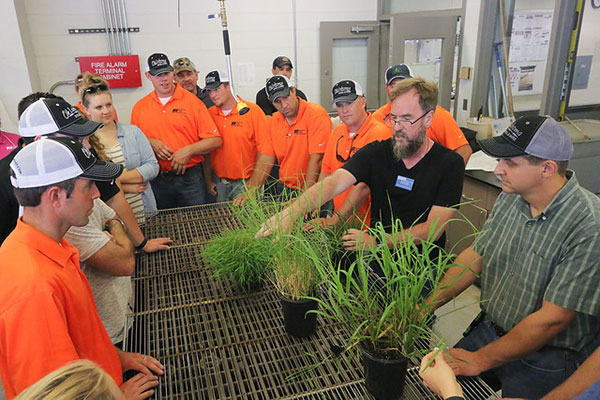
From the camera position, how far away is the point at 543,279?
1.59 meters

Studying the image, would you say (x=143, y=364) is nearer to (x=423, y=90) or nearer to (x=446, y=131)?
(x=423, y=90)

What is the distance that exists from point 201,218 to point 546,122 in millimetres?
1835

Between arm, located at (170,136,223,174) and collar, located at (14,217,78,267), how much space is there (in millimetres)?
2255

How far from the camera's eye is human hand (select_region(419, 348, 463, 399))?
108cm

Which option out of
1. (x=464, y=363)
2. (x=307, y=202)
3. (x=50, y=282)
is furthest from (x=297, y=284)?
(x=50, y=282)

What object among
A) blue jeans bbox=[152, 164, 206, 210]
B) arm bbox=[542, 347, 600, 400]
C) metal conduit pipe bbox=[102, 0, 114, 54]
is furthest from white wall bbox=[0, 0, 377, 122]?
arm bbox=[542, 347, 600, 400]

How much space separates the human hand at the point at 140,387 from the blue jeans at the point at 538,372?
4.38ft

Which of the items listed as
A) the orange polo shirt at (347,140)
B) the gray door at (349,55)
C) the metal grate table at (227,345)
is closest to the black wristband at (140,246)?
the metal grate table at (227,345)

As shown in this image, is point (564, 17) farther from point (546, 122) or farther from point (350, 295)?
point (350, 295)

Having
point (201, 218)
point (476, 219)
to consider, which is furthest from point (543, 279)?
point (476, 219)

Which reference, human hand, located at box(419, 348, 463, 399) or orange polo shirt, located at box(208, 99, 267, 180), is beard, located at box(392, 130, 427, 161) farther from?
orange polo shirt, located at box(208, 99, 267, 180)

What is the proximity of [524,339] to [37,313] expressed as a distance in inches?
64.2

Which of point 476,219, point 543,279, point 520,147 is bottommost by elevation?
point 476,219

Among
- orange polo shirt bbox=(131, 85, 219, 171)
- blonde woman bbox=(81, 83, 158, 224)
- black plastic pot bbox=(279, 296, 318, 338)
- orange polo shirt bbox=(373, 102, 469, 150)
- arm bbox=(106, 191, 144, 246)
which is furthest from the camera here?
orange polo shirt bbox=(131, 85, 219, 171)
